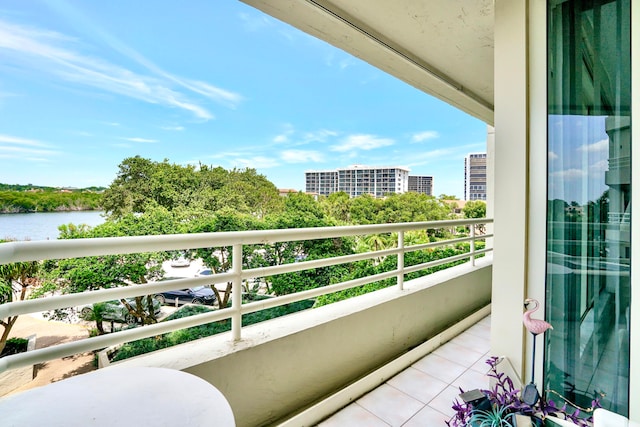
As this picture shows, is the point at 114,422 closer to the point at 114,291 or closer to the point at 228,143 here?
the point at 114,291

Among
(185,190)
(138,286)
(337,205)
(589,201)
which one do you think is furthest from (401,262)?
(337,205)

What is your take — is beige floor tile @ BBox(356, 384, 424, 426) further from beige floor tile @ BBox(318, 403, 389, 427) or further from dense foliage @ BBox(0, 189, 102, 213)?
dense foliage @ BBox(0, 189, 102, 213)

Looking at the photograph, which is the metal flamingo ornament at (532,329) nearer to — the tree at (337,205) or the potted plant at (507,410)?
the potted plant at (507,410)

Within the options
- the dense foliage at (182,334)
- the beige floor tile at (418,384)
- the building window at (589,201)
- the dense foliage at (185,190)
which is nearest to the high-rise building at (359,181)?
the dense foliage at (185,190)

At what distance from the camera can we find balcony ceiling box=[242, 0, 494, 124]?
6.00ft

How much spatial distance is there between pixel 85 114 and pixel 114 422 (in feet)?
47.0

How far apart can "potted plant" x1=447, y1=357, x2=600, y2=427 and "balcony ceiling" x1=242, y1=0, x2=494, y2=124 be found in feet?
7.05

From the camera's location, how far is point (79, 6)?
902cm

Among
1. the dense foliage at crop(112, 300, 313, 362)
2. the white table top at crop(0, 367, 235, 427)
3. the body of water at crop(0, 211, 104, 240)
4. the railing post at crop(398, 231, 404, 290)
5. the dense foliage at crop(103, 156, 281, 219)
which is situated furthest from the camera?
the dense foliage at crop(103, 156, 281, 219)

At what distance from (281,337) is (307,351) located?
233 millimetres

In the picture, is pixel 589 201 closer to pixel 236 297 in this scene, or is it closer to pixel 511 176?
pixel 511 176

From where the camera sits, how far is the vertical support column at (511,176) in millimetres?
1357

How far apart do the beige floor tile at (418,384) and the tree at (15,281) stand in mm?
2856
